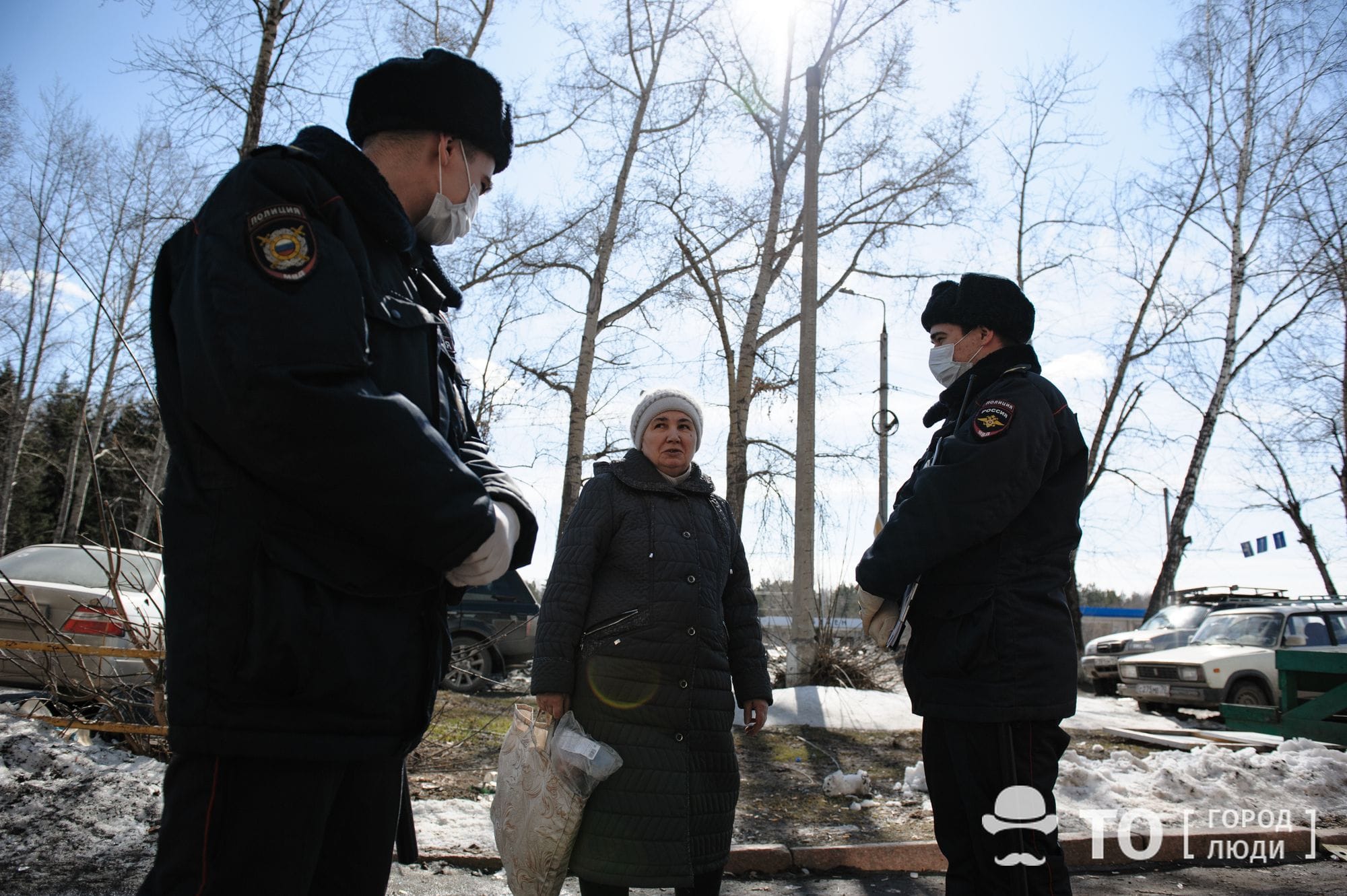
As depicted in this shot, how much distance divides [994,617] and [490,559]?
5.25 feet

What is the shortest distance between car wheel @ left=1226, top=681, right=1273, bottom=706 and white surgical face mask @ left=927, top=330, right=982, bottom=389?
11.0 meters

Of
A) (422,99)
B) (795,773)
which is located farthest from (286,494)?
(795,773)

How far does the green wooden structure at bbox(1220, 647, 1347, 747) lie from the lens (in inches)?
265

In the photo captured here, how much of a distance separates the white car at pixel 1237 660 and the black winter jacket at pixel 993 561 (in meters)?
11.1

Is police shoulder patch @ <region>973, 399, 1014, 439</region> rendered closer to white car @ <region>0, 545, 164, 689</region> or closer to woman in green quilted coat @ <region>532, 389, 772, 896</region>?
woman in green quilted coat @ <region>532, 389, 772, 896</region>

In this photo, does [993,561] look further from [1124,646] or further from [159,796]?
[1124,646]

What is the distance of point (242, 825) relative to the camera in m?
1.20

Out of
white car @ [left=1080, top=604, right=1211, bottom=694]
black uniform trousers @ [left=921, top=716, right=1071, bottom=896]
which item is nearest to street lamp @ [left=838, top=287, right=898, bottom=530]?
white car @ [left=1080, top=604, right=1211, bottom=694]

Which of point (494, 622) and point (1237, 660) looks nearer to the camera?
point (494, 622)

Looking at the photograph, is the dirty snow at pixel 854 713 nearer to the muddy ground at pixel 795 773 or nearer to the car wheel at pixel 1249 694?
the muddy ground at pixel 795 773

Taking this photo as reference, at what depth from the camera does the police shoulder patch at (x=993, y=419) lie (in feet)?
8.16

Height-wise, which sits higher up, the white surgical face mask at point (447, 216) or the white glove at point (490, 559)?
the white surgical face mask at point (447, 216)

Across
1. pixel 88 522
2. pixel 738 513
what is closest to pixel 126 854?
pixel 738 513

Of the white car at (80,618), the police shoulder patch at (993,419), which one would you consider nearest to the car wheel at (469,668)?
the white car at (80,618)
